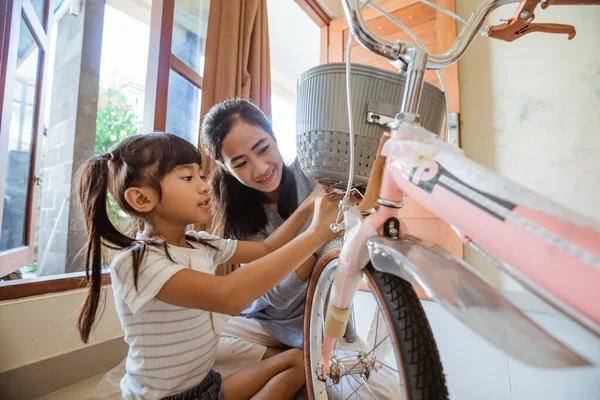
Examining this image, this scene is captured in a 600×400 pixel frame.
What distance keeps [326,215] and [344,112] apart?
0.71 feet

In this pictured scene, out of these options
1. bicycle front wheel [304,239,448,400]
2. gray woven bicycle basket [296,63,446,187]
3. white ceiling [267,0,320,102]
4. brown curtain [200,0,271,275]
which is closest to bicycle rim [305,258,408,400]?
bicycle front wheel [304,239,448,400]

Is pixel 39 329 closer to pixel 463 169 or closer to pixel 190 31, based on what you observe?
pixel 463 169

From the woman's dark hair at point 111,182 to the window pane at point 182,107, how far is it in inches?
30.1

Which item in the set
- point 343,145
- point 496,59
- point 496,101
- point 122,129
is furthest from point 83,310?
point 122,129

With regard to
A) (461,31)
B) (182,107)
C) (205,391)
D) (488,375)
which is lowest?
(488,375)

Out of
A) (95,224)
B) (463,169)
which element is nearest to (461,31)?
(463,169)

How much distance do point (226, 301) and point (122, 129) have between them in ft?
8.10

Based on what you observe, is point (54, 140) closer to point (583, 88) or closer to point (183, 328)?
point (183, 328)

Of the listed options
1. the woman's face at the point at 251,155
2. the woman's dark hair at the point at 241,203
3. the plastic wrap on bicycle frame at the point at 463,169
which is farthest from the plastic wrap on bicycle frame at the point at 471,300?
the woman's dark hair at the point at 241,203

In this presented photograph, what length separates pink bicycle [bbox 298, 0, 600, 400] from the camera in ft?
0.89

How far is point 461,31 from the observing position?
47 cm

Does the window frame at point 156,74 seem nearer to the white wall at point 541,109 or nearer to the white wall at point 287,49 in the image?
the white wall at point 287,49

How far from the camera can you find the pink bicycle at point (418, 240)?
0.89ft

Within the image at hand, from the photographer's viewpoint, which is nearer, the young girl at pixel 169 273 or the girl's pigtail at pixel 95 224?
the young girl at pixel 169 273
